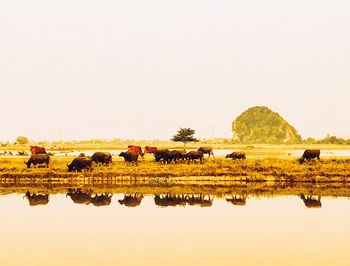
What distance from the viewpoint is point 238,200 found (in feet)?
108

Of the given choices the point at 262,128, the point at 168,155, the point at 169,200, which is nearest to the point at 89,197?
the point at 169,200

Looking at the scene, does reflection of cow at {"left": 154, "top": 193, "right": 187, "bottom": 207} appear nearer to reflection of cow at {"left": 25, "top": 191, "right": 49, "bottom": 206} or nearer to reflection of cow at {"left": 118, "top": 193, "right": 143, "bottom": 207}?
reflection of cow at {"left": 118, "top": 193, "right": 143, "bottom": 207}

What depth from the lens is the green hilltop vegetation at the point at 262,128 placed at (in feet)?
608

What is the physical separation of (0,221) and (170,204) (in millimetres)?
9661

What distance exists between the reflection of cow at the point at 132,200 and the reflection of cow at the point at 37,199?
4.44 m

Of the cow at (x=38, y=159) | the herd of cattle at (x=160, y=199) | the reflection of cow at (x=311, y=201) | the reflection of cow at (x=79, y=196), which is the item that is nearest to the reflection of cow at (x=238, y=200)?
the herd of cattle at (x=160, y=199)

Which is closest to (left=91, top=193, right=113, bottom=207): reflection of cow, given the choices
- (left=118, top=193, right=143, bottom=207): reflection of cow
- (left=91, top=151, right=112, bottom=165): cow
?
(left=118, top=193, right=143, bottom=207): reflection of cow

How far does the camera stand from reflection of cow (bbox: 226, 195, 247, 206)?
31.8 metres

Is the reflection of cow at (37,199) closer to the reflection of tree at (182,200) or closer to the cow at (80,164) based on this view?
the reflection of tree at (182,200)

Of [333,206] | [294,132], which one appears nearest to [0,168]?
[333,206]

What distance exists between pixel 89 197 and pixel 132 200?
3114mm

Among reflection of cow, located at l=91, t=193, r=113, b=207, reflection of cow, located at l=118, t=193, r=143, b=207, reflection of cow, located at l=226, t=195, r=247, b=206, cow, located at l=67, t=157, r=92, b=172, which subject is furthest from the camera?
cow, located at l=67, t=157, r=92, b=172

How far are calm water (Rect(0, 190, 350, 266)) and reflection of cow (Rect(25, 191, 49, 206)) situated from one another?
119mm

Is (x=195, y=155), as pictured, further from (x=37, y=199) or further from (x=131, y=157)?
(x=37, y=199)
